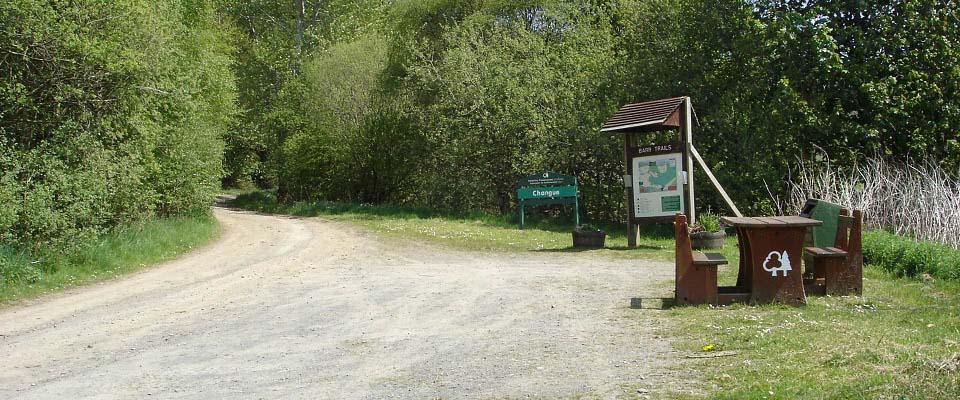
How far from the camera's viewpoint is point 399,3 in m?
36.4

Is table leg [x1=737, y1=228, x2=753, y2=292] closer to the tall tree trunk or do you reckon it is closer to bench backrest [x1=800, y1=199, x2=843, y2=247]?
bench backrest [x1=800, y1=199, x2=843, y2=247]

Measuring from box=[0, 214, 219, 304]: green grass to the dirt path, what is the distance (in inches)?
26.3

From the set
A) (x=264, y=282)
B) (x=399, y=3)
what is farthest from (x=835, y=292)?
(x=399, y=3)

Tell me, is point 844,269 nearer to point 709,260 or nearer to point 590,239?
point 709,260

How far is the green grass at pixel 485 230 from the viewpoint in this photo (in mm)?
18219

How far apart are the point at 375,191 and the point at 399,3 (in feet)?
27.0

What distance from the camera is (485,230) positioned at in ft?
72.5

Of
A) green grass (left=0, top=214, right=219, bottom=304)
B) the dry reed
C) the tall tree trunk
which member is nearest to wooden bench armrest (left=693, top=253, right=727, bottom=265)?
the dry reed

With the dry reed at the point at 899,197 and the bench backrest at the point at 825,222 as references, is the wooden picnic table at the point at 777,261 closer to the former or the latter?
the bench backrest at the point at 825,222

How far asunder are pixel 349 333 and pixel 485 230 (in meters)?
12.9

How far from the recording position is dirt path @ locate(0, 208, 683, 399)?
7.03 m

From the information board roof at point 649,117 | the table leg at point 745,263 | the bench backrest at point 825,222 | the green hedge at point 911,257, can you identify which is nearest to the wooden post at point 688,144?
the information board roof at point 649,117

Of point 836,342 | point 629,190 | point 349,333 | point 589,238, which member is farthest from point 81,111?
point 836,342

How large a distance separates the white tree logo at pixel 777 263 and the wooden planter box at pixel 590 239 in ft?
27.2
